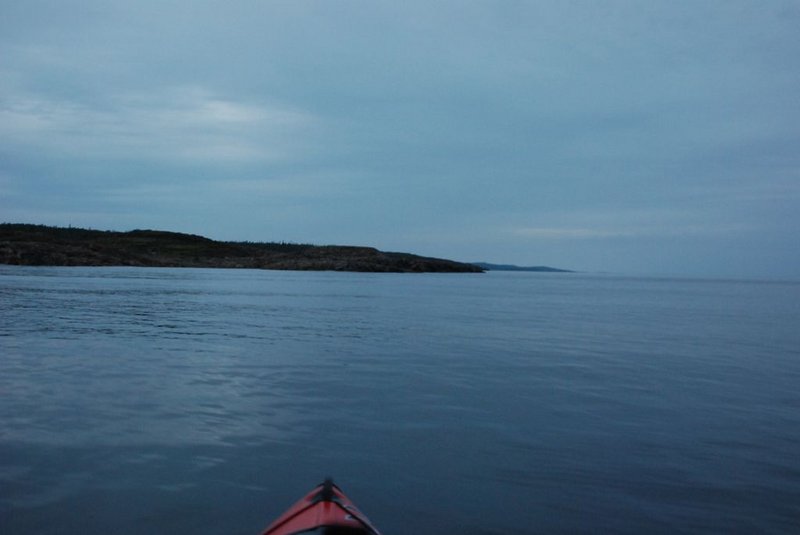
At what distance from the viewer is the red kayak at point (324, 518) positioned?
688 cm

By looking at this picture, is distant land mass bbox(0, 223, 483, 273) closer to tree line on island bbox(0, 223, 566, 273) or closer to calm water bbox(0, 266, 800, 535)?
tree line on island bbox(0, 223, 566, 273)

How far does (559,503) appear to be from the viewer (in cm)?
935

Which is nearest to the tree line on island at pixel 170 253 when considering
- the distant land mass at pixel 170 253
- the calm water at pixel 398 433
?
the distant land mass at pixel 170 253

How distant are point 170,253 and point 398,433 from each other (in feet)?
474

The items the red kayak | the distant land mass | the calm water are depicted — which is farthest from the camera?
the distant land mass

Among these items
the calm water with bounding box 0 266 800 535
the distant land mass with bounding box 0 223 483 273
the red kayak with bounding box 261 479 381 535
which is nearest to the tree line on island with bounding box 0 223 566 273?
the distant land mass with bounding box 0 223 483 273

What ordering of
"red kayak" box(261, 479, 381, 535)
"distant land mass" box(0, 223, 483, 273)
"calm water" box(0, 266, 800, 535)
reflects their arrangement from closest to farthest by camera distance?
1. "red kayak" box(261, 479, 381, 535)
2. "calm water" box(0, 266, 800, 535)
3. "distant land mass" box(0, 223, 483, 273)

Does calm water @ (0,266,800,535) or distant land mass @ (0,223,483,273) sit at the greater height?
distant land mass @ (0,223,483,273)

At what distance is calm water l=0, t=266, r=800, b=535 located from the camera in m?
8.97

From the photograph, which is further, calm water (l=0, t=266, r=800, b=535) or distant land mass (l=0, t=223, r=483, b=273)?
distant land mass (l=0, t=223, r=483, b=273)

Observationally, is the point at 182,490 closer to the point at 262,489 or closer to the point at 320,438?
the point at 262,489

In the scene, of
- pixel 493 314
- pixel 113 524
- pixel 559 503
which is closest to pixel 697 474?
pixel 559 503

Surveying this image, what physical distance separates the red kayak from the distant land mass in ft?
390

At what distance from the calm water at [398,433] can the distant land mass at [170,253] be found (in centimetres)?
9830
